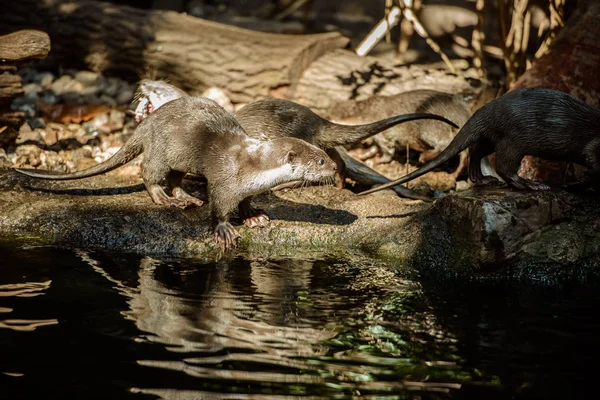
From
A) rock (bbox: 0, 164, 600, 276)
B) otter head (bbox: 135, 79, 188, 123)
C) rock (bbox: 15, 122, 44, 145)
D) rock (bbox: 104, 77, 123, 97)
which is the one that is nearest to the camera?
rock (bbox: 0, 164, 600, 276)

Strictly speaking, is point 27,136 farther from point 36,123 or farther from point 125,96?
point 125,96

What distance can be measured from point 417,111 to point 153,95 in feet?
6.67

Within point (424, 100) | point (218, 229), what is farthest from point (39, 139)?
point (424, 100)

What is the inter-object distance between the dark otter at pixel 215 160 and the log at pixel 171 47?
2.48 meters

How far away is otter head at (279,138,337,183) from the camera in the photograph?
152 inches

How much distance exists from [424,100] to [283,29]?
3.06 m

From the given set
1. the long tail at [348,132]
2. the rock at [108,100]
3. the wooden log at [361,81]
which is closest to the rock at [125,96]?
the rock at [108,100]

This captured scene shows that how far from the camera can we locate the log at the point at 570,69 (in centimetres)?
498

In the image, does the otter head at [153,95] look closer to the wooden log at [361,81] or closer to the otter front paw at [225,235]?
the otter front paw at [225,235]

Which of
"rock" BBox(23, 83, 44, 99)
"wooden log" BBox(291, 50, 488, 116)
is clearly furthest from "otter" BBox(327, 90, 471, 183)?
"rock" BBox(23, 83, 44, 99)

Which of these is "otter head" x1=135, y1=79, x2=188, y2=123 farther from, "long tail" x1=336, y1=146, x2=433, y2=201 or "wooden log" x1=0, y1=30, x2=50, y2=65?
"long tail" x1=336, y1=146, x2=433, y2=201

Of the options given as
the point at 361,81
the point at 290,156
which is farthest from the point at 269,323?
the point at 361,81

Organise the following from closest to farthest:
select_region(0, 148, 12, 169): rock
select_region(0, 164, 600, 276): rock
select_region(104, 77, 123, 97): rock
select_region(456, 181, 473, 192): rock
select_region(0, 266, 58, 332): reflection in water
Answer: select_region(0, 266, 58, 332): reflection in water → select_region(0, 164, 600, 276): rock → select_region(0, 148, 12, 169): rock → select_region(456, 181, 473, 192): rock → select_region(104, 77, 123, 97): rock

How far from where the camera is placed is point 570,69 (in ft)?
17.1
